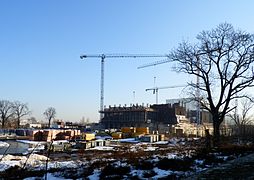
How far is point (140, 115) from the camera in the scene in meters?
127

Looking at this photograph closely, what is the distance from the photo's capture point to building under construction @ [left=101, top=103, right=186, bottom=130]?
12631cm

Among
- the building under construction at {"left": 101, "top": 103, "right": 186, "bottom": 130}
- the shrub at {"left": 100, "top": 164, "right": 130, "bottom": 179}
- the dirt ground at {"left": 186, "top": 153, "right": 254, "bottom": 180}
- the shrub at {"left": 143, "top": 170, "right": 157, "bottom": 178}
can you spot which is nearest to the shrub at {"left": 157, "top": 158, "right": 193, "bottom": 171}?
the shrub at {"left": 143, "top": 170, "right": 157, "bottom": 178}

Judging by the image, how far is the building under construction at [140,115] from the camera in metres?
126

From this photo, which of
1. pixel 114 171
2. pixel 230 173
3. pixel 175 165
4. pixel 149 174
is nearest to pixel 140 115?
pixel 175 165

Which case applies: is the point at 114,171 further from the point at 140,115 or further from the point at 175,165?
the point at 140,115

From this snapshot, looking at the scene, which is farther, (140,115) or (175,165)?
(140,115)

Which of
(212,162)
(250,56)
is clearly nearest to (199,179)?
(212,162)

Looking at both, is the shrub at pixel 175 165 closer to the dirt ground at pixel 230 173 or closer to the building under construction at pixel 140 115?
the dirt ground at pixel 230 173

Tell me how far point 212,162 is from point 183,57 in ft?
65.7

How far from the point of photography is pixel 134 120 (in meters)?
128

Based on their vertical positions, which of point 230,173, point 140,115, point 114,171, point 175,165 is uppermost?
point 140,115

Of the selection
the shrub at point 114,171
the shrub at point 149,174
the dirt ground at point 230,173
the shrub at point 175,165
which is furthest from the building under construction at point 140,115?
the dirt ground at point 230,173

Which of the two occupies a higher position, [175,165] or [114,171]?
[175,165]

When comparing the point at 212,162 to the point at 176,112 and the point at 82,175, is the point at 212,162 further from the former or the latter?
the point at 176,112
